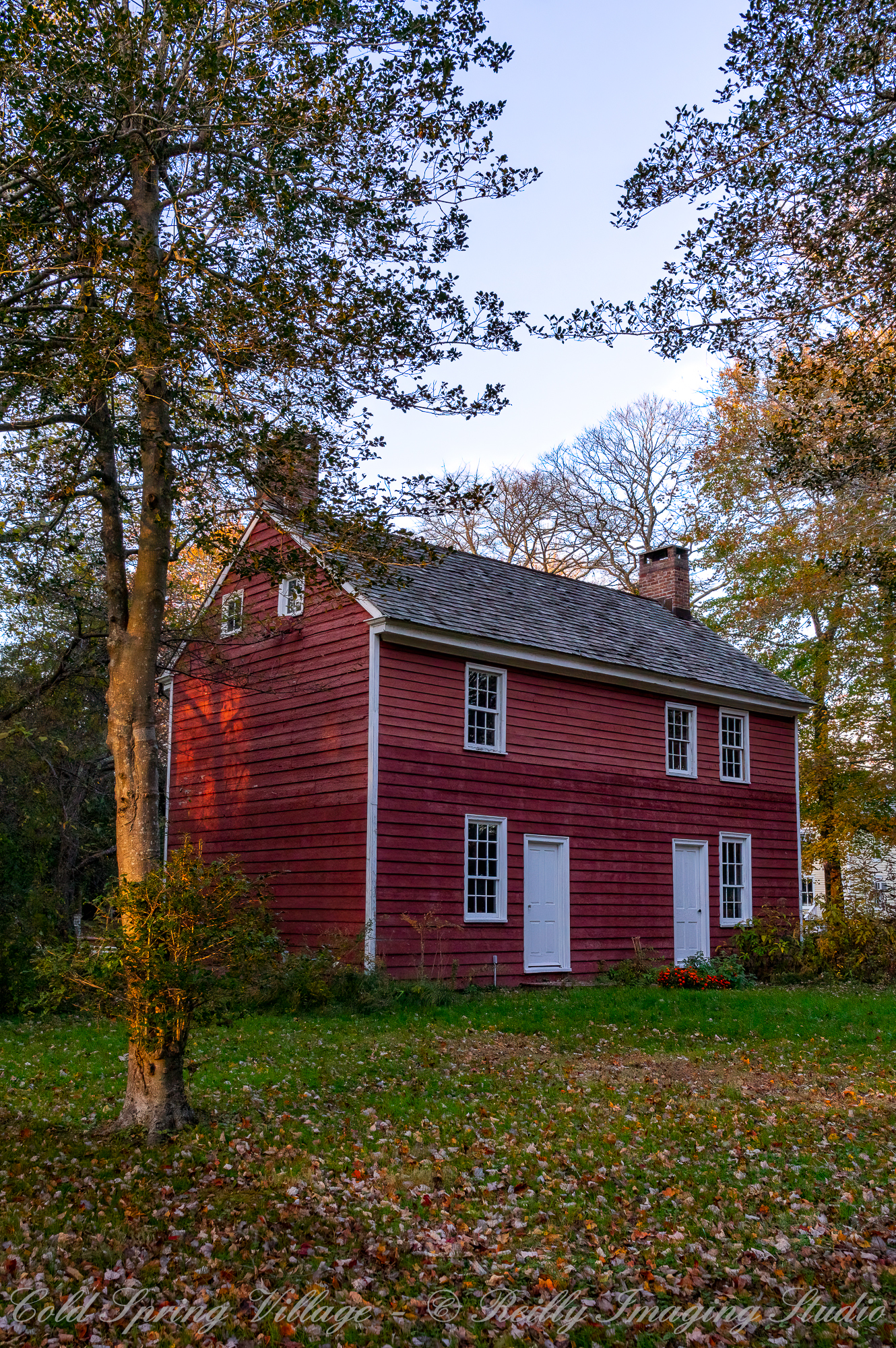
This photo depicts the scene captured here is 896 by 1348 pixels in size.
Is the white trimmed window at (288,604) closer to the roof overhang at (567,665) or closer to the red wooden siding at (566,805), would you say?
the roof overhang at (567,665)

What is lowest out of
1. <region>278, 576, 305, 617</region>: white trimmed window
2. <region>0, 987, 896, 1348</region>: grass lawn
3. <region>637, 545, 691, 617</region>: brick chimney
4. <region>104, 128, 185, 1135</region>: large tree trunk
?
<region>0, 987, 896, 1348</region>: grass lawn

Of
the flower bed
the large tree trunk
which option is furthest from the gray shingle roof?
the large tree trunk

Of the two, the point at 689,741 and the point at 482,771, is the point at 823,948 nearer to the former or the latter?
the point at 689,741

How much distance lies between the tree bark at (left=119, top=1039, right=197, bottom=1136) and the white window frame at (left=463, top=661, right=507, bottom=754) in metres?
10.0

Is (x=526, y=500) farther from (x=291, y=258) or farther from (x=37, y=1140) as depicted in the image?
(x=37, y=1140)

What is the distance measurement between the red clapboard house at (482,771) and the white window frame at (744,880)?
2.3 inches

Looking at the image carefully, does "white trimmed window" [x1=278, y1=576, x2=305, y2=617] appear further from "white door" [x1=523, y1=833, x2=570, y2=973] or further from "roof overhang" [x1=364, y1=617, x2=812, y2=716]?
"white door" [x1=523, y1=833, x2=570, y2=973]

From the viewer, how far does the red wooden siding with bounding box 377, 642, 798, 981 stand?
16.2 m

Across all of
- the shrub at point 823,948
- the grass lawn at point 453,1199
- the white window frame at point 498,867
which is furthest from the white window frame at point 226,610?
the shrub at point 823,948

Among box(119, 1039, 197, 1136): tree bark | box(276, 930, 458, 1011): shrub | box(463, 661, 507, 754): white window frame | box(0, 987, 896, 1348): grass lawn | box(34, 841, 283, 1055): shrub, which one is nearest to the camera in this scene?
box(0, 987, 896, 1348): grass lawn

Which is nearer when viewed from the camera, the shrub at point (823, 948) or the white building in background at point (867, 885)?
the shrub at point (823, 948)

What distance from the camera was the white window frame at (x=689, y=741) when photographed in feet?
68.9

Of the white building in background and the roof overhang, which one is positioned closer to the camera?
A: the roof overhang

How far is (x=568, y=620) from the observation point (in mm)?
20703
